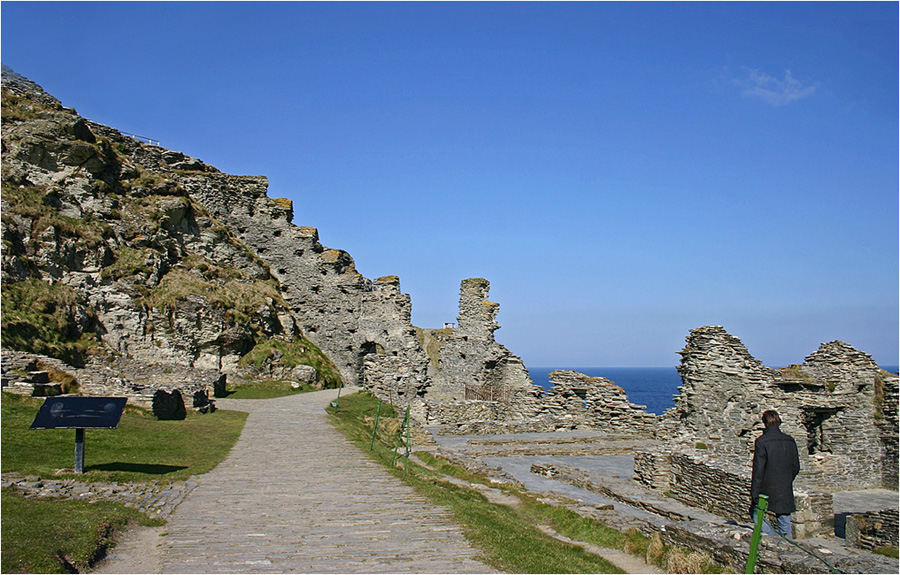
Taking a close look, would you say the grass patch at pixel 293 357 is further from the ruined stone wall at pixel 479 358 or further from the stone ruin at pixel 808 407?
the stone ruin at pixel 808 407

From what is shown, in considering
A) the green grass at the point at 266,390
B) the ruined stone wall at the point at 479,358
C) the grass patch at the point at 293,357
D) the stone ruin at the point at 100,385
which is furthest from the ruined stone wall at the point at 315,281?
the stone ruin at the point at 100,385

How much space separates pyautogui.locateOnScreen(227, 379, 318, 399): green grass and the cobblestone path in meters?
12.4

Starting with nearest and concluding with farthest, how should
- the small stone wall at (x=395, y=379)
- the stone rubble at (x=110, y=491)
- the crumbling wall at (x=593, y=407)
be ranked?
the stone rubble at (x=110, y=491), the crumbling wall at (x=593, y=407), the small stone wall at (x=395, y=379)

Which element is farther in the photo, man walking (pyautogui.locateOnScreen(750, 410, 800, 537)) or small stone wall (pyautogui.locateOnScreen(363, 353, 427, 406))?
small stone wall (pyautogui.locateOnScreen(363, 353, 427, 406))

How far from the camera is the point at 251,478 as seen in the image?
1302cm

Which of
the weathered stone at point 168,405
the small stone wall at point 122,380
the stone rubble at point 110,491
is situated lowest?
the stone rubble at point 110,491

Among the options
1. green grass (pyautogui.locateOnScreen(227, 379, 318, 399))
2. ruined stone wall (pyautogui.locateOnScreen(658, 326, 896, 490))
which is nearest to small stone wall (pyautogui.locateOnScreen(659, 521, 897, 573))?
ruined stone wall (pyautogui.locateOnScreen(658, 326, 896, 490))

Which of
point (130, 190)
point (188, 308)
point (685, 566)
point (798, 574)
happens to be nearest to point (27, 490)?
point (685, 566)

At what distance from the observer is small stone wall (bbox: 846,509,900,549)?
11891mm

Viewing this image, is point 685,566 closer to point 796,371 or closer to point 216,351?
point 796,371

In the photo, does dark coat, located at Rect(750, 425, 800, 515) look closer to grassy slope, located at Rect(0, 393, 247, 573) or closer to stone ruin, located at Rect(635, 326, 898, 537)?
stone ruin, located at Rect(635, 326, 898, 537)

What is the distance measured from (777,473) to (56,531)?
9769mm

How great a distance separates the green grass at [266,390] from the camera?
28.0m

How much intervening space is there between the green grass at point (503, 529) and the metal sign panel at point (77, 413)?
5.85 meters
